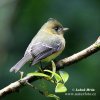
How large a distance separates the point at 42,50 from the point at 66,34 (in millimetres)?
2424

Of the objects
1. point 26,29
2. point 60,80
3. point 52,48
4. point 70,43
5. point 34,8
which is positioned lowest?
point 60,80

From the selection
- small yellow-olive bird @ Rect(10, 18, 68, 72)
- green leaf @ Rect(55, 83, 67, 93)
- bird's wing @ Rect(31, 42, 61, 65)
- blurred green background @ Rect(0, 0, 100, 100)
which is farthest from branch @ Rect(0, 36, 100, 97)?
blurred green background @ Rect(0, 0, 100, 100)

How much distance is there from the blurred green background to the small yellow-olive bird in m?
1.05

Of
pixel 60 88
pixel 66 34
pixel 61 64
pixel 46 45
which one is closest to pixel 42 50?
pixel 46 45

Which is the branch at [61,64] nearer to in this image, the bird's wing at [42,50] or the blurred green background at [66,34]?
the bird's wing at [42,50]

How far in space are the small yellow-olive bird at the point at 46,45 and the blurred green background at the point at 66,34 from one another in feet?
3.46

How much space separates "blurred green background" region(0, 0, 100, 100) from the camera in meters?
5.21

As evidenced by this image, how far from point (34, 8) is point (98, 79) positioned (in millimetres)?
1561

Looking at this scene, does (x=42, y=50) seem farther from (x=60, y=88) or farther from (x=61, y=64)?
(x=60, y=88)

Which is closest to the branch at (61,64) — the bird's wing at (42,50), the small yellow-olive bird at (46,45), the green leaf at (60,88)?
the green leaf at (60,88)

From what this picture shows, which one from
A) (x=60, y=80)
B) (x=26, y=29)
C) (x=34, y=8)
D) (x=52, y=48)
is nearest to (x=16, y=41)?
(x=26, y=29)

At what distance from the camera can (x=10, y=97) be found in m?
5.51

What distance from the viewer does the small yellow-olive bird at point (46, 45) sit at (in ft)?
10.8

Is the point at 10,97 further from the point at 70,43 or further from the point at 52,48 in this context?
the point at 52,48
